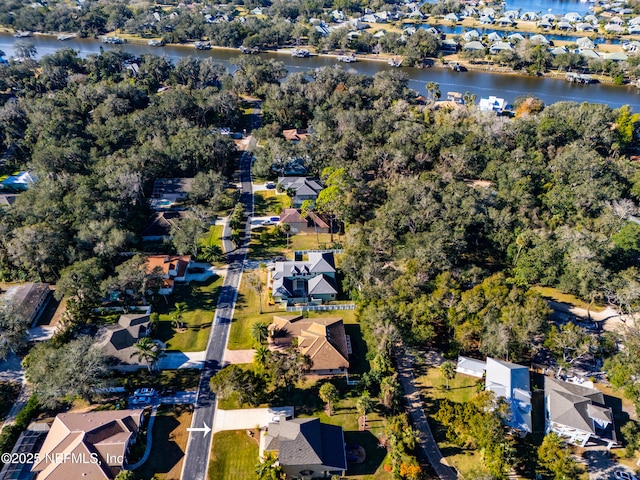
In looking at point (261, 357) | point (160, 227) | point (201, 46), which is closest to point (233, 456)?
point (261, 357)

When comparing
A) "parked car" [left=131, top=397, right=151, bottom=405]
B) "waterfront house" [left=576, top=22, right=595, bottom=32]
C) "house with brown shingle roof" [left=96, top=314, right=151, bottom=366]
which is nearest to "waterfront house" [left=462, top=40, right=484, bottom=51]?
"waterfront house" [left=576, top=22, right=595, bottom=32]

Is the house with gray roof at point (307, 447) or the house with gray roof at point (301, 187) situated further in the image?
the house with gray roof at point (301, 187)

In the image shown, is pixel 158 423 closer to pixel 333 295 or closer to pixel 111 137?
pixel 333 295

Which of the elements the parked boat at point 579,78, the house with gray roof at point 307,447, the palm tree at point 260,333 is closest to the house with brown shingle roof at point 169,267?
the palm tree at point 260,333


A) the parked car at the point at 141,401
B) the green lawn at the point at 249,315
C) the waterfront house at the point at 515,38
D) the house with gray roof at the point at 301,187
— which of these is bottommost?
the parked car at the point at 141,401

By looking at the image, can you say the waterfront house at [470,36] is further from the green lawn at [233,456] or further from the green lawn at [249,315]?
the green lawn at [233,456]
